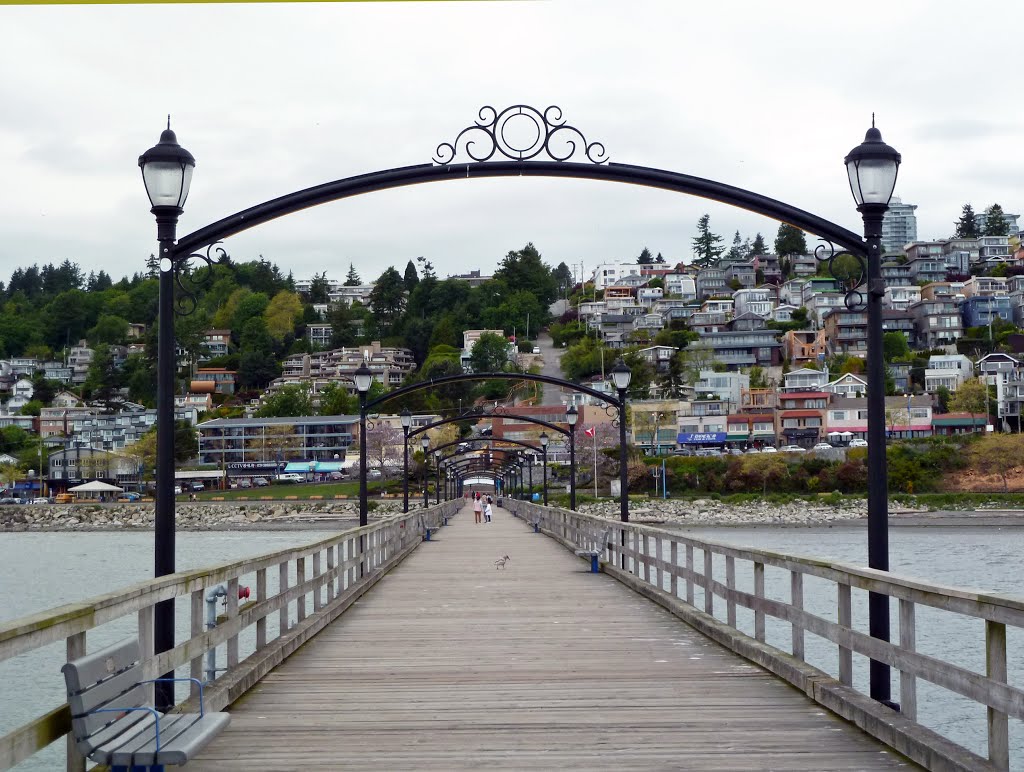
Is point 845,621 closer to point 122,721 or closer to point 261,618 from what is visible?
point 122,721

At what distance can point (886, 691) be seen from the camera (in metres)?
7.58

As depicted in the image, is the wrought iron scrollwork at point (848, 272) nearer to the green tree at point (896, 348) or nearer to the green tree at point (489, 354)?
the green tree at point (896, 348)

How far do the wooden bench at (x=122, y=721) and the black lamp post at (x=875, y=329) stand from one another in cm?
433

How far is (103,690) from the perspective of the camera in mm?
5418

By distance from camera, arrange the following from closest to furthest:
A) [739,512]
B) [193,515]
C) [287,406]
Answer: [739,512] → [193,515] → [287,406]

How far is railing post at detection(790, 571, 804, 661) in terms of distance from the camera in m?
8.62

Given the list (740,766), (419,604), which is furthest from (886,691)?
(419,604)

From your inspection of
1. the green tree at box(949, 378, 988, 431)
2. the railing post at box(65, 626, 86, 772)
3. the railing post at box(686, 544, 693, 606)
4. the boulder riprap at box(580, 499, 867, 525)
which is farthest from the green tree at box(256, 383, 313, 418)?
the railing post at box(65, 626, 86, 772)

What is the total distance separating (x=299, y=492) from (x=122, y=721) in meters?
117

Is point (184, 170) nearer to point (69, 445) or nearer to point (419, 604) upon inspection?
point (419, 604)

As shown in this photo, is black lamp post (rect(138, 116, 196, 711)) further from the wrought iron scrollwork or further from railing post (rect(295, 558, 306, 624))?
the wrought iron scrollwork

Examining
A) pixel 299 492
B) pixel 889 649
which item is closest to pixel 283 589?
pixel 889 649

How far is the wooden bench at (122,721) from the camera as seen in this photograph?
17.0 feet

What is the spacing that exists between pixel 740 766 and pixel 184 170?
5.27 metres
